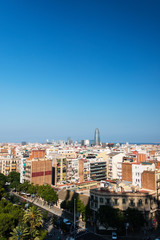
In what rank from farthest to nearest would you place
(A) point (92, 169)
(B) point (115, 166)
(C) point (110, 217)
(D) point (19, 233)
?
(B) point (115, 166), (A) point (92, 169), (C) point (110, 217), (D) point (19, 233)

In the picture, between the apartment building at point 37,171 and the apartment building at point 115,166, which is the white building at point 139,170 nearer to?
the apartment building at point 115,166

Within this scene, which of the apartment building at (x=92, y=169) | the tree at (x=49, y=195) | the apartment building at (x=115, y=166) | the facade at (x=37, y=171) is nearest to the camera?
the tree at (x=49, y=195)

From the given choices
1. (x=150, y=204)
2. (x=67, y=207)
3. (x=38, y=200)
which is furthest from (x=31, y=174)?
(x=150, y=204)

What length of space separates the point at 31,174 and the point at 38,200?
1453 cm

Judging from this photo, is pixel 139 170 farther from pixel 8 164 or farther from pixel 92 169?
pixel 8 164

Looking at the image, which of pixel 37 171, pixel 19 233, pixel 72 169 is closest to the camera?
pixel 19 233

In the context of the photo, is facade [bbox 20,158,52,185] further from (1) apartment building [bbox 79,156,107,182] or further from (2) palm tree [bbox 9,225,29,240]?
(2) palm tree [bbox 9,225,29,240]

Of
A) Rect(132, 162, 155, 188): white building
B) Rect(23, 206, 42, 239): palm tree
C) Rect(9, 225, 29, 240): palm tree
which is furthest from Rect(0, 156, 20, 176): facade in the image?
Rect(9, 225, 29, 240): palm tree

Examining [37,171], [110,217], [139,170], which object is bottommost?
[110,217]

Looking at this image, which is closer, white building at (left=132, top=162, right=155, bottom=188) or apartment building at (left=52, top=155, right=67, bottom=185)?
white building at (left=132, top=162, right=155, bottom=188)

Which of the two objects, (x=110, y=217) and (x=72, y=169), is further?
(x=72, y=169)

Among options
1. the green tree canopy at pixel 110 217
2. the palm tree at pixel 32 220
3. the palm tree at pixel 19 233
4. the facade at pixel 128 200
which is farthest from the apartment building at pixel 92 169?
the palm tree at pixel 19 233

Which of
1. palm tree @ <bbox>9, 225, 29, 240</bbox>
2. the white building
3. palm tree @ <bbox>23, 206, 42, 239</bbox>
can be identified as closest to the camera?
palm tree @ <bbox>9, 225, 29, 240</bbox>

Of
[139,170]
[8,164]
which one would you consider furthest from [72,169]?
[139,170]
